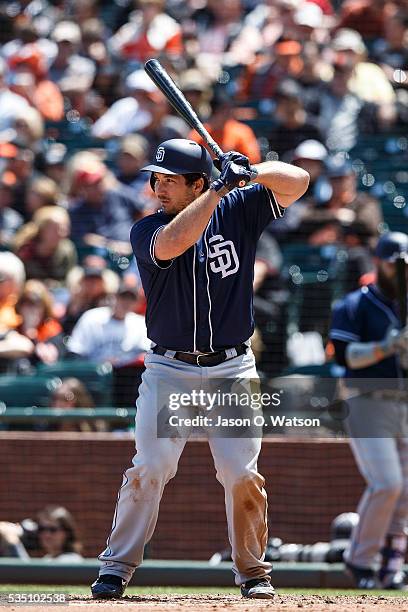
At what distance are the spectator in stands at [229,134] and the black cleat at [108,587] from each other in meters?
5.52

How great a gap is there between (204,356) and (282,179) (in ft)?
2.49

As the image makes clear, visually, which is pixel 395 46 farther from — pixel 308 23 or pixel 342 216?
pixel 342 216

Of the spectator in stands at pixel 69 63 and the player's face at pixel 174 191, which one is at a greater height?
the spectator in stands at pixel 69 63

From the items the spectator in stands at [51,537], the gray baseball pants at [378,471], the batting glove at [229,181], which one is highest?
the batting glove at [229,181]

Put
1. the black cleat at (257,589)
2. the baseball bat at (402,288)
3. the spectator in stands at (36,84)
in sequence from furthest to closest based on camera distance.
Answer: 1. the spectator in stands at (36,84)
2. the baseball bat at (402,288)
3. the black cleat at (257,589)

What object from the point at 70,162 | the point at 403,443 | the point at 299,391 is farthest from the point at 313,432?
the point at 70,162

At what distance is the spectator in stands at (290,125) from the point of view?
32.5 ft

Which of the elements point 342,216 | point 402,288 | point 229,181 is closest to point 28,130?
point 342,216

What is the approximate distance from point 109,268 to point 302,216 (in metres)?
1.58

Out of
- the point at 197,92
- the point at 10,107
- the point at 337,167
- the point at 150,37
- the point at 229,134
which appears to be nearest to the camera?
the point at 337,167

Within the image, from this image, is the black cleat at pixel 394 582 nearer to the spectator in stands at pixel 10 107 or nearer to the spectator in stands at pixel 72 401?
the spectator in stands at pixel 72 401

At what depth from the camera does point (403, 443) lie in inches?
274

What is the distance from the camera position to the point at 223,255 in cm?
473

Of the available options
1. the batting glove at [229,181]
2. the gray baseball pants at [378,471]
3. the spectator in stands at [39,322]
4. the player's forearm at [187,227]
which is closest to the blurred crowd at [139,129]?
the spectator in stands at [39,322]
